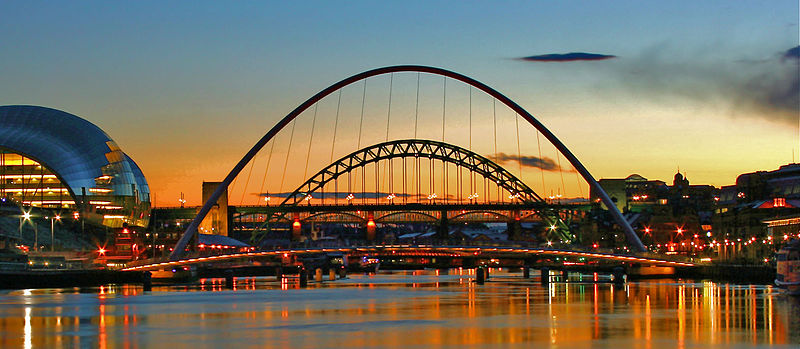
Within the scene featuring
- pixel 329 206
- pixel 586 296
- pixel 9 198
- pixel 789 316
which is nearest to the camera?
pixel 789 316

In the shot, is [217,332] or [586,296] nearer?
[217,332]

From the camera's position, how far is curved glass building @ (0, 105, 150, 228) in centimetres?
13800

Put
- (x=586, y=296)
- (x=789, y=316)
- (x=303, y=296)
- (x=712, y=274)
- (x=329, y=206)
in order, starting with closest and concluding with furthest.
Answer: (x=789, y=316) → (x=586, y=296) → (x=303, y=296) → (x=712, y=274) → (x=329, y=206)

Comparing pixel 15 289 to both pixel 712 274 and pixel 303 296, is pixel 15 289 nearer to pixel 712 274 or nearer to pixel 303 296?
pixel 303 296

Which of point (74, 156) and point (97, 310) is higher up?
point (74, 156)

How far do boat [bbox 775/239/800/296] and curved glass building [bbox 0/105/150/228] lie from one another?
89.4 m

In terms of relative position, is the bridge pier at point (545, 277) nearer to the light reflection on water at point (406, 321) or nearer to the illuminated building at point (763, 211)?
the illuminated building at point (763, 211)

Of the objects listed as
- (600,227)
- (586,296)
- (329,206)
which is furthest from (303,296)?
(600,227)

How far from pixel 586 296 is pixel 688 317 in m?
21.7

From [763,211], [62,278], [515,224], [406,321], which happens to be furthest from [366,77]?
[515,224]

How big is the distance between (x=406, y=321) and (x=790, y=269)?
99.3 feet

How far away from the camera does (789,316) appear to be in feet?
159

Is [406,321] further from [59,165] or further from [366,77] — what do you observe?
[59,165]

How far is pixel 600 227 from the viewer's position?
183 metres
